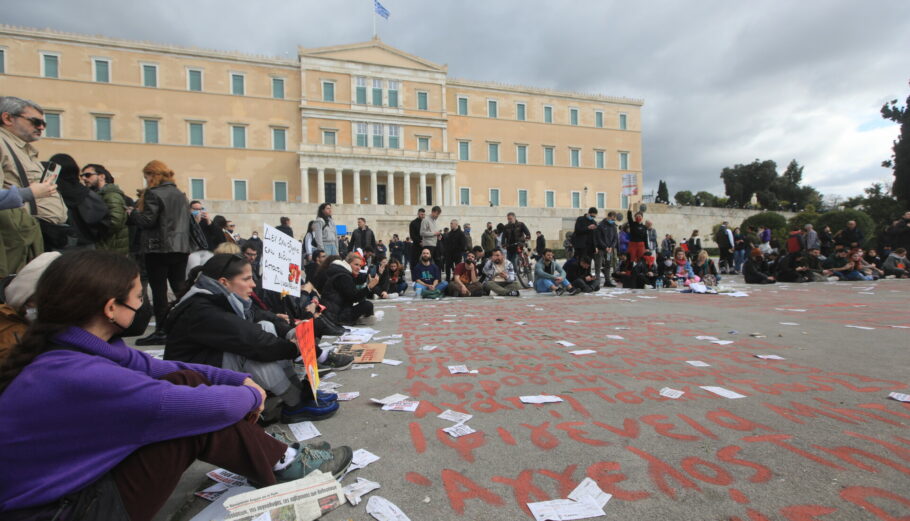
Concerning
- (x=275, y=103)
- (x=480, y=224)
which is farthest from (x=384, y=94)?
(x=480, y=224)

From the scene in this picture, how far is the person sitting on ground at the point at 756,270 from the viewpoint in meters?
11.1

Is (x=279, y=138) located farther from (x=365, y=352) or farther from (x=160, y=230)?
(x=365, y=352)

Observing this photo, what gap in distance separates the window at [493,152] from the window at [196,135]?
23813 millimetres

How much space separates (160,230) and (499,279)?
22.2ft

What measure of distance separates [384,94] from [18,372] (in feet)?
132

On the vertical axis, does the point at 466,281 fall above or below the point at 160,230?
below

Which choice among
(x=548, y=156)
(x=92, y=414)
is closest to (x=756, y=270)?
(x=92, y=414)

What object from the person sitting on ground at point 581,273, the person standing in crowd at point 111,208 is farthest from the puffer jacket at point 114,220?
the person sitting on ground at point 581,273

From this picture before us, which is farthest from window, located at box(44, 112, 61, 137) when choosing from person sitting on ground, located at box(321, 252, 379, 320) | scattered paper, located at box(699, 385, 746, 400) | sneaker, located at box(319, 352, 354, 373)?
scattered paper, located at box(699, 385, 746, 400)

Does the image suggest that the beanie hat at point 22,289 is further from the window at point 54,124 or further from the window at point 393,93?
the window at point 54,124

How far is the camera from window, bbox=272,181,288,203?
35706 millimetres

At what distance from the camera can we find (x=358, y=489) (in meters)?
1.89

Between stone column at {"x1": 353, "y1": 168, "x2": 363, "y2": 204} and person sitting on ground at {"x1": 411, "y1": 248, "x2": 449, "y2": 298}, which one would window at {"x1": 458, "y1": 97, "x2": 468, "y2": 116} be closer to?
stone column at {"x1": 353, "y1": 168, "x2": 363, "y2": 204}

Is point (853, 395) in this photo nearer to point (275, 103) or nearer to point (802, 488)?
point (802, 488)
